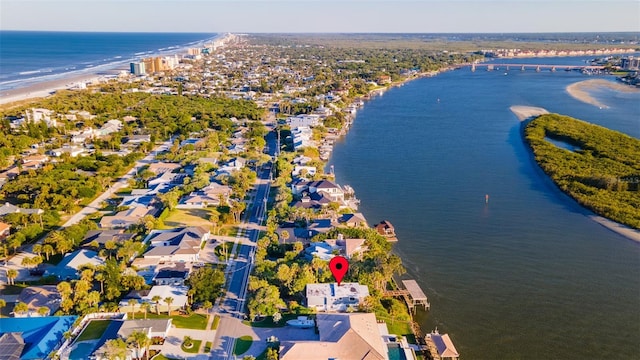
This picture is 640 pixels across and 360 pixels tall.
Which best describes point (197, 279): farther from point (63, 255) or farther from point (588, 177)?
point (588, 177)

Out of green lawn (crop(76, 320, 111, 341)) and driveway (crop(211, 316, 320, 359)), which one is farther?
green lawn (crop(76, 320, 111, 341))

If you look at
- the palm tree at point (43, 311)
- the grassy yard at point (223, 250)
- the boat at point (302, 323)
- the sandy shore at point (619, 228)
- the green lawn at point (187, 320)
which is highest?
the sandy shore at point (619, 228)

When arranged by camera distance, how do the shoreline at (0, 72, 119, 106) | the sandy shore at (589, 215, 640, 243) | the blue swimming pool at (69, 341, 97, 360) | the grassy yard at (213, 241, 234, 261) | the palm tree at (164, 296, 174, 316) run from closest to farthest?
the blue swimming pool at (69, 341, 97, 360) → the palm tree at (164, 296, 174, 316) → the grassy yard at (213, 241, 234, 261) → the sandy shore at (589, 215, 640, 243) → the shoreline at (0, 72, 119, 106)

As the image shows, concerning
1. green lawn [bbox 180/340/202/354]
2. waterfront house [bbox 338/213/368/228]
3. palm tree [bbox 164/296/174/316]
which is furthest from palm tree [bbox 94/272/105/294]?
waterfront house [bbox 338/213/368/228]

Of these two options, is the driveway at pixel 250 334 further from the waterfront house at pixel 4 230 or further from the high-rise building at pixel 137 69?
the high-rise building at pixel 137 69

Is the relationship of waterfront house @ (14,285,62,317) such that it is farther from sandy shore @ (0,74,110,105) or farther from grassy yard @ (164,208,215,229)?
sandy shore @ (0,74,110,105)

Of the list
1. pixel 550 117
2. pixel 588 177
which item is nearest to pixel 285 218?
pixel 588 177

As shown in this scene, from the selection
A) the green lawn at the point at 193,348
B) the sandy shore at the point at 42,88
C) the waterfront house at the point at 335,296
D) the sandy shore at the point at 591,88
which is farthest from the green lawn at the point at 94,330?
the sandy shore at the point at 591,88
